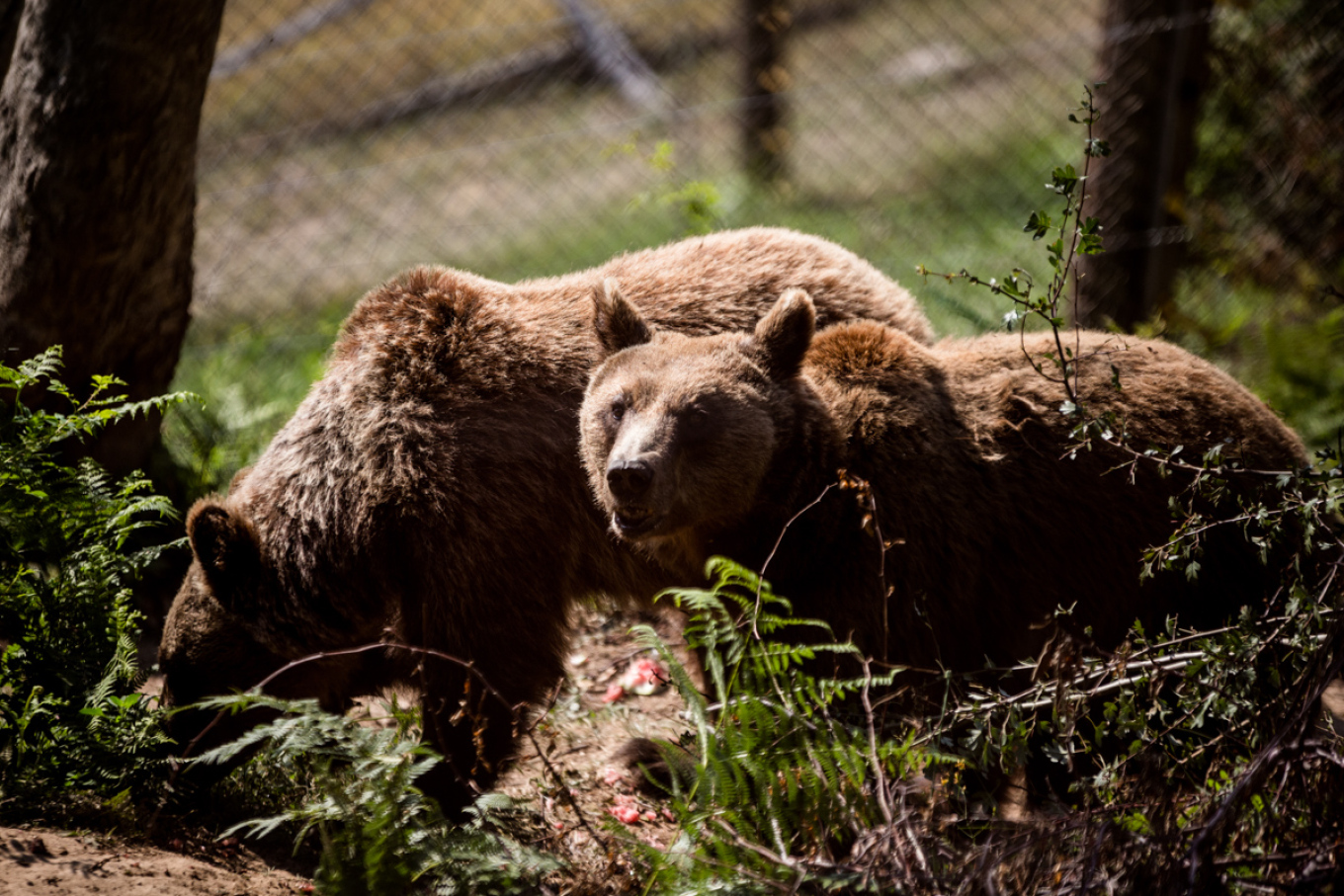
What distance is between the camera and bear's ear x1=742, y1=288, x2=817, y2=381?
3941 mm

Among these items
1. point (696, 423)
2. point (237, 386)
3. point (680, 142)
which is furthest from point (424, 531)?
point (680, 142)

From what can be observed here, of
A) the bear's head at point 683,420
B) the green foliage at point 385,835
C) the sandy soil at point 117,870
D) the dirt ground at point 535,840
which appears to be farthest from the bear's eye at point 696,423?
the sandy soil at point 117,870

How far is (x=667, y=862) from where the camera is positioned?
290cm

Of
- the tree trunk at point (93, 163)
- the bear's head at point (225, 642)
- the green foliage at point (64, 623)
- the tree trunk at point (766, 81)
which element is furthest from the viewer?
the tree trunk at point (766, 81)

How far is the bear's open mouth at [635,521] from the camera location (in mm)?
3602

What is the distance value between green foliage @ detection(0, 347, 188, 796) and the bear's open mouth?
184 centimetres

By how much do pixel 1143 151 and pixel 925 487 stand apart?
15.7 feet

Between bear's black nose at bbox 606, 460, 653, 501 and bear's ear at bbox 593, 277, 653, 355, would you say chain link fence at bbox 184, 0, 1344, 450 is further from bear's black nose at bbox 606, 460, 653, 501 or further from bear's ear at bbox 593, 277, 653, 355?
bear's black nose at bbox 606, 460, 653, 501

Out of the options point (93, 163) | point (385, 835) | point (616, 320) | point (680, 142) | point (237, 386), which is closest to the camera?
point (385, 835)

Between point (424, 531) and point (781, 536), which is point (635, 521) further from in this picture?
point (424, 531)

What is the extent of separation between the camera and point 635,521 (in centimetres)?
362

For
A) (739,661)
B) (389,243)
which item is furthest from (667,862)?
(389,243)

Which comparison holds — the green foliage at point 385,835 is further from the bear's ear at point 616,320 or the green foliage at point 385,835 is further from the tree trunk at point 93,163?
the tree trunk at point 93,163

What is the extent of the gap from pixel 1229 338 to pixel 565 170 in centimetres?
740
